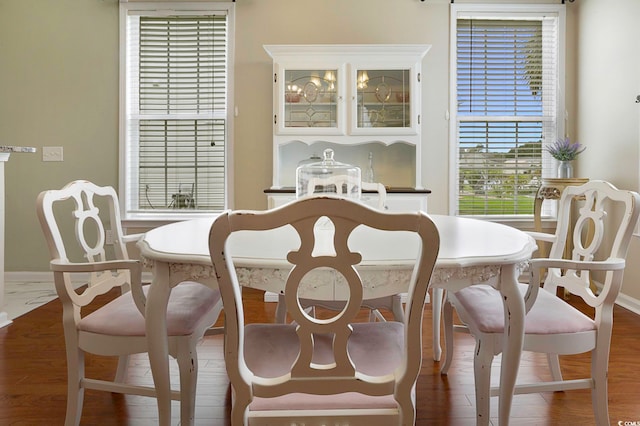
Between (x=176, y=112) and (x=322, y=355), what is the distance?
3.29m

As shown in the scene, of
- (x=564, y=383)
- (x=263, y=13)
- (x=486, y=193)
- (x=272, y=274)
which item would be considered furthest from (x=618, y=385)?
(x=263, y=13)

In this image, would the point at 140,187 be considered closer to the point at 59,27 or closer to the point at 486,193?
the point at 59,27

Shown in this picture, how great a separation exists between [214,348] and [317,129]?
187cm

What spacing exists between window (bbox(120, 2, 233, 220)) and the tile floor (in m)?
0.86

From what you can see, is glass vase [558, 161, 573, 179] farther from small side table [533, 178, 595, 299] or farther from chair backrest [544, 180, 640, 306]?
chair backrest [544, 180, 640, 306]

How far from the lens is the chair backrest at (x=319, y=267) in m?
0.92

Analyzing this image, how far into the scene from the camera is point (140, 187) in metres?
4.09

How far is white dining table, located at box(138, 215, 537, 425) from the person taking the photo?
3.94 feet

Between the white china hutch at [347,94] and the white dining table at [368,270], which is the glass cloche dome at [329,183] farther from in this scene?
the white dining table at [368,270]

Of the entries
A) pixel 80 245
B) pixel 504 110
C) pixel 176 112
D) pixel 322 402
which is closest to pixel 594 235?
pixel 322 402

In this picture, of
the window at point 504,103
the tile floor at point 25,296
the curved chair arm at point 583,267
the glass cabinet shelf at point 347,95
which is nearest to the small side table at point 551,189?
the window at point 504,103

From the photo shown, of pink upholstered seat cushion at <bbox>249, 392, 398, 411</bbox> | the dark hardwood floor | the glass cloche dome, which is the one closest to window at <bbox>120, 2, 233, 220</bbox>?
the glass cloche dome

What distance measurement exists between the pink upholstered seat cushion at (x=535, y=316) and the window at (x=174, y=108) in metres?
2.78

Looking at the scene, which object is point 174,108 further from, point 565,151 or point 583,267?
point 583,267
